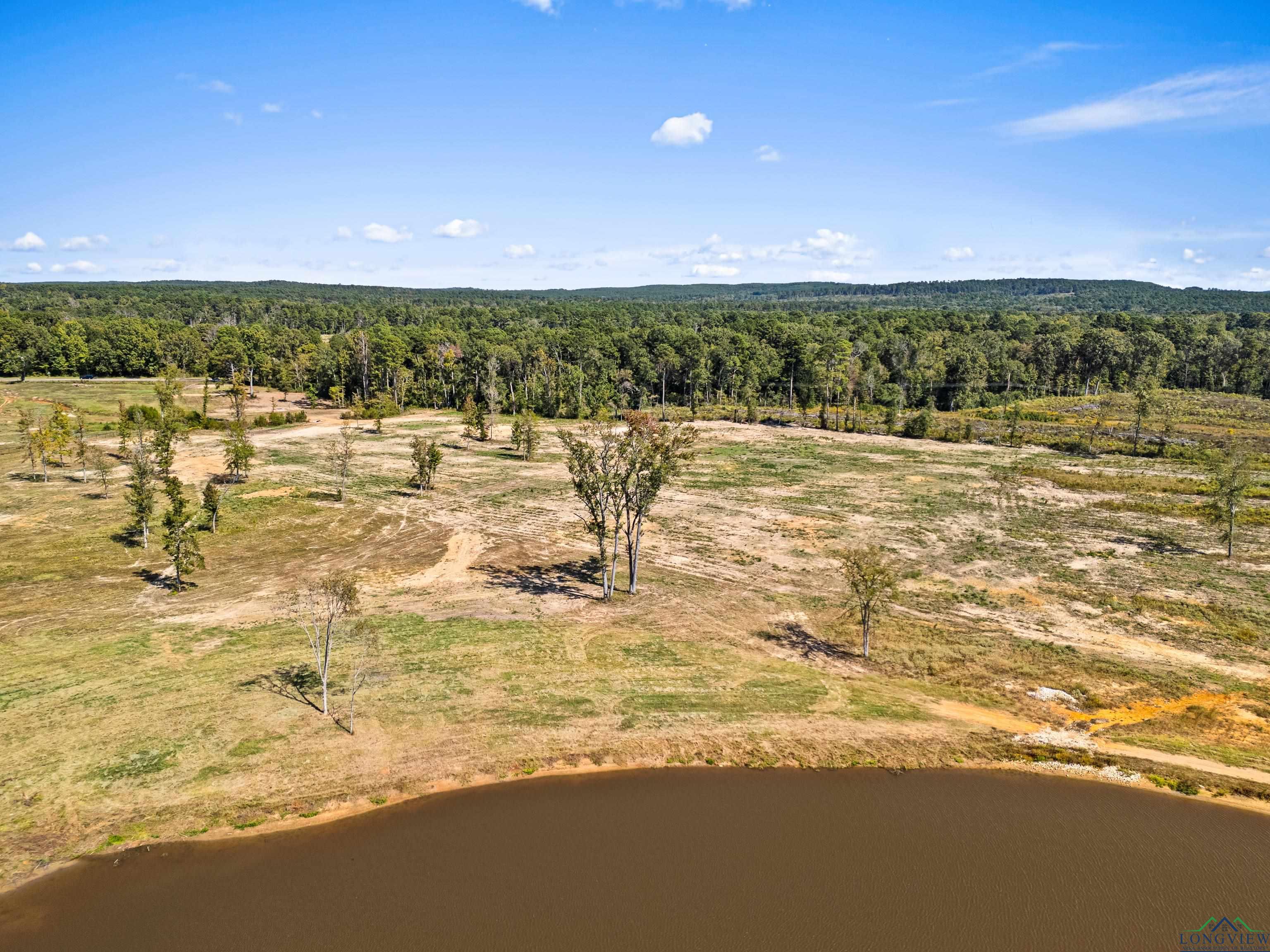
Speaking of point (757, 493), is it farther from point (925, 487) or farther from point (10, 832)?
point (10, 832)

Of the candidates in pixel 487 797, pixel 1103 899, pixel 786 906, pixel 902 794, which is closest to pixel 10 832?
pixel 487 797

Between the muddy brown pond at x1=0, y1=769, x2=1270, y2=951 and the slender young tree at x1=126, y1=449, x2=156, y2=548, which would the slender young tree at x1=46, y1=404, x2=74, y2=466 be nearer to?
the slender young tree at x1=126, y1=449, x2=156, y2=548

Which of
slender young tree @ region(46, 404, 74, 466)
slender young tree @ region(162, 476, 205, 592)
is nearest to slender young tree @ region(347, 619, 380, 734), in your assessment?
slender young tree @ region(162, 476, 205, 592)

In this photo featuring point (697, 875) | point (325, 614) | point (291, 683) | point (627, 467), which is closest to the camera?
point (697, 875)

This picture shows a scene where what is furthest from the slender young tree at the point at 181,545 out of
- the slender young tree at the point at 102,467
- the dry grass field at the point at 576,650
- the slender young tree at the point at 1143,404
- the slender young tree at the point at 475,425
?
the slender young tree at the point at 1143,404

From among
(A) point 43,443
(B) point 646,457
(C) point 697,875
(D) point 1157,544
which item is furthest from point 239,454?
(D) point 1157,544

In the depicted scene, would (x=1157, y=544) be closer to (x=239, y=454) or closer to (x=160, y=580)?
(x=160, y=580)

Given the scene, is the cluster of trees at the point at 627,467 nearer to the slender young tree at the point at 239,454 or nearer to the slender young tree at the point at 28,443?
the slender young tree at the point at 239,454
